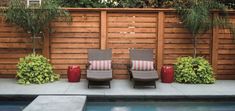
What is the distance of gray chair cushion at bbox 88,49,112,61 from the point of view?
11.8 metres

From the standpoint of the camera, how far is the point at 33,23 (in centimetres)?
1141

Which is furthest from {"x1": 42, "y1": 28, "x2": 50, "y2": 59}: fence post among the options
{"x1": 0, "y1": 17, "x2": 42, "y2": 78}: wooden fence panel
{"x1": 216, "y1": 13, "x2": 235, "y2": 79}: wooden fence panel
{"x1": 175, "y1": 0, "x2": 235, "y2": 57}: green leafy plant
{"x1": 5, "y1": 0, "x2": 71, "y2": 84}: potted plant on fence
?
{"x1": 216, "y1": 13, "x2": 235, "y2": 79}: wooden fence panel

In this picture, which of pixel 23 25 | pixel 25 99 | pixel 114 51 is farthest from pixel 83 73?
pixel 25 99

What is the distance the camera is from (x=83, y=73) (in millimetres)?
12438

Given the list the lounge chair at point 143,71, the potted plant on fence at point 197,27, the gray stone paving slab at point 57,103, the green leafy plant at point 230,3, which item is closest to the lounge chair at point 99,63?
the lounge chair at point 143,71

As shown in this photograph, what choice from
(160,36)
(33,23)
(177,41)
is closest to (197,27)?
(177,41)

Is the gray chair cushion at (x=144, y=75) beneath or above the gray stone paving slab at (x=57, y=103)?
above

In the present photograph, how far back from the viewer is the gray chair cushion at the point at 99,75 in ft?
34.9

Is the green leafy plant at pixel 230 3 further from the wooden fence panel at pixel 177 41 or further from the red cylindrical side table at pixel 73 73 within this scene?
the red cylindrical side table at pixel 73 73

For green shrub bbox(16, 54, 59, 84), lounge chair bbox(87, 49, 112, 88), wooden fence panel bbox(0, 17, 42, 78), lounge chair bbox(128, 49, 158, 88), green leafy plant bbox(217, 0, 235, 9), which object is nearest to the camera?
lounge chair bbox(128, 49, 158, 88)

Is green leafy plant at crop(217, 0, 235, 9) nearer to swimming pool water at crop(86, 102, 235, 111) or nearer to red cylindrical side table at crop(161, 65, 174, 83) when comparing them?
red cylindrical side table at crop(161, 65, 174, 83)

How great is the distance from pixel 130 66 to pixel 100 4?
2.89 meters

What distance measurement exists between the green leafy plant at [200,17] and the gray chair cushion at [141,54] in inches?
54.1

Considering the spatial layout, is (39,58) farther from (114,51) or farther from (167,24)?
(167,24)
